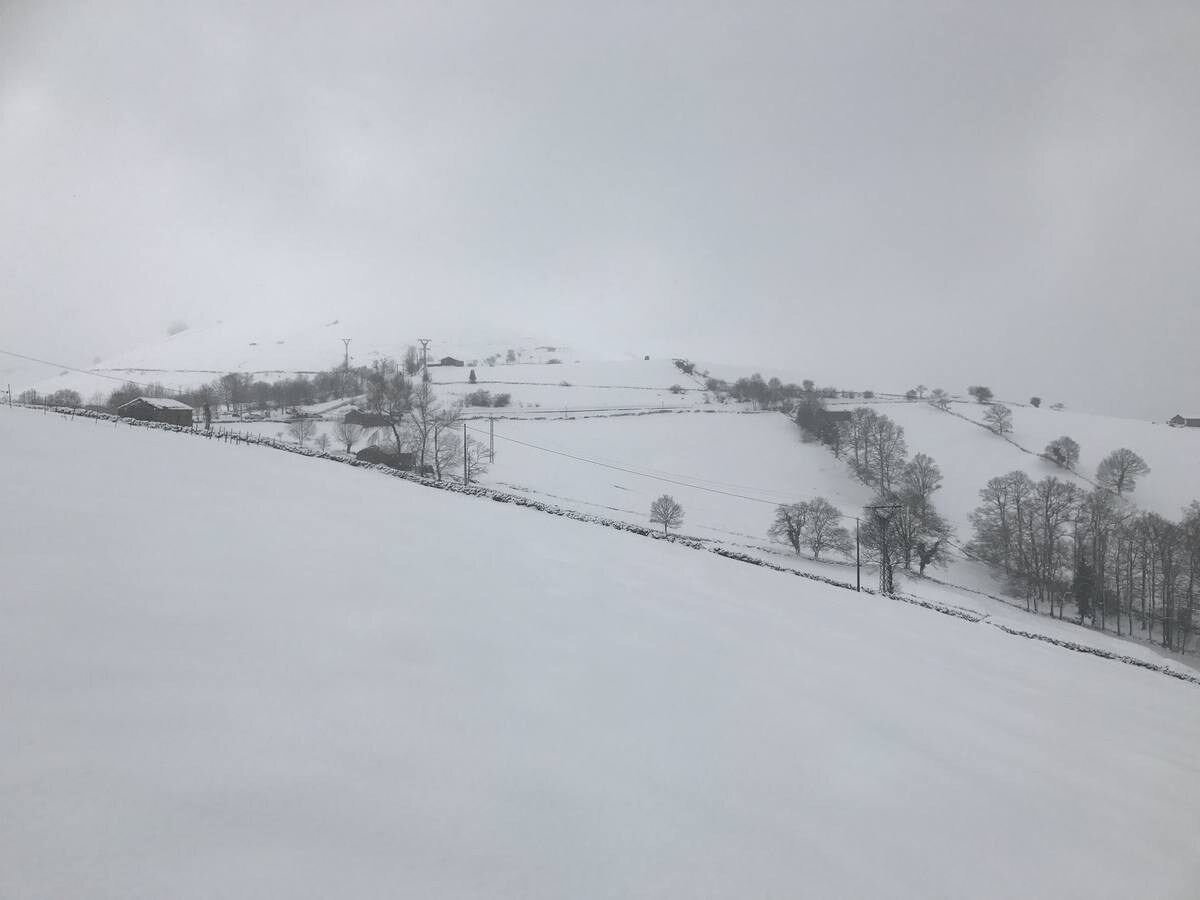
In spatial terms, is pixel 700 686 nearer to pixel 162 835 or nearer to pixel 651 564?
pixel 162 835

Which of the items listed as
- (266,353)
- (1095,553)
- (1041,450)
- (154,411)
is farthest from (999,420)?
(266,353)

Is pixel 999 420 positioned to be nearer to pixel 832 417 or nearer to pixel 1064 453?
Answer: pixel 1064 453

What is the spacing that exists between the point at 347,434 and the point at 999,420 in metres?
65.5

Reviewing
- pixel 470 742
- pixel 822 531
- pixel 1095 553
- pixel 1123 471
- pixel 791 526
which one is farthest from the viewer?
pixel 1123 471

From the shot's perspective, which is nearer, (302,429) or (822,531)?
(822,531)

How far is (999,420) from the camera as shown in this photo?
5328cm

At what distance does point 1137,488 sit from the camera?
38.4 m

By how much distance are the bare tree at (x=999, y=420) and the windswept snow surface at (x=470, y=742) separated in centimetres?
6128

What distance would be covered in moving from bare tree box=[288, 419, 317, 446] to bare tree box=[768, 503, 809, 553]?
34.5 m

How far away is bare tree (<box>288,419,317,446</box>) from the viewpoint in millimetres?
34406

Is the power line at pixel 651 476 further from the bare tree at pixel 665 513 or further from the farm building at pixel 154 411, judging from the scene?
the farm building at pixel 154 411

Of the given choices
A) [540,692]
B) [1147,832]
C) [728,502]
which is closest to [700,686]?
[540,692]

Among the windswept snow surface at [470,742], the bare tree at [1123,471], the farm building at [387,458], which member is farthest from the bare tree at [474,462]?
the bare tree at [1123,471]

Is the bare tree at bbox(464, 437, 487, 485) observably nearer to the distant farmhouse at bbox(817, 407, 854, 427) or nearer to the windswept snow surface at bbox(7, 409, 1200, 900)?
the windswept snow surface at bbox(7, 409, 1200, 900)
